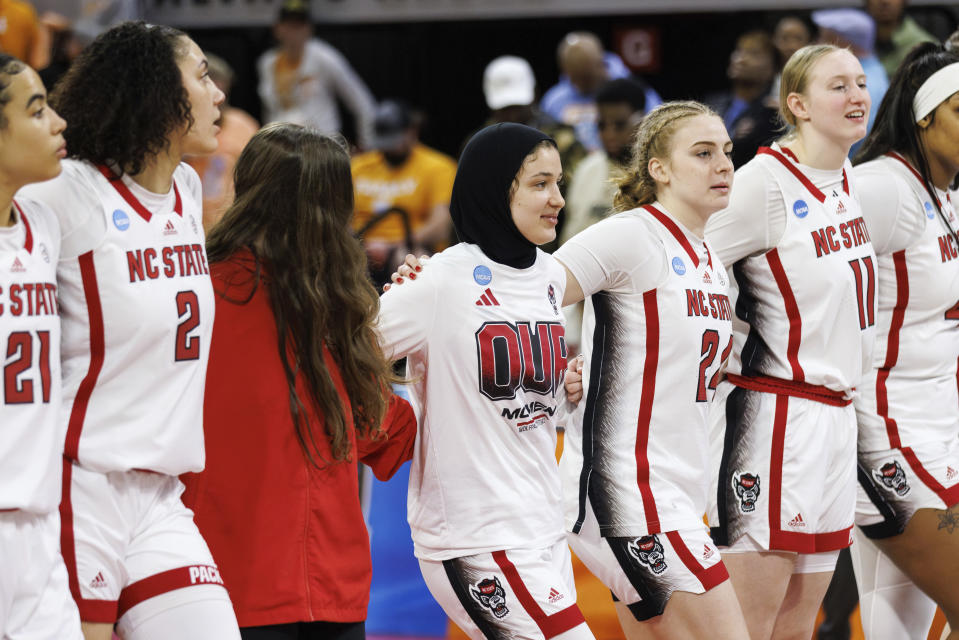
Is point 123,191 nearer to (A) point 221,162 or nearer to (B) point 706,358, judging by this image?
(B) point 706,358

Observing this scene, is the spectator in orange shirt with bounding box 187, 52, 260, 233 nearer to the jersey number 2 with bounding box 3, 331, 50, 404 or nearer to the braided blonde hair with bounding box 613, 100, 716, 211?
the braided blonde hair with bounding box 613, 100, 716, 211

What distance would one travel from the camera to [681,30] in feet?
33.1

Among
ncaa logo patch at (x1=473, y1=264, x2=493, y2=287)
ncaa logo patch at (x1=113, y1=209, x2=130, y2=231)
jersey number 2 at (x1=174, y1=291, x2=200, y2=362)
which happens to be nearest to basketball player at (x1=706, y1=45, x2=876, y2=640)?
ncaa logo patch at (x1=473, y1=264, x2=493, y2=287)

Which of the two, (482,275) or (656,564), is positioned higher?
(482,275)

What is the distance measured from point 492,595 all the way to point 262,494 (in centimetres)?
75

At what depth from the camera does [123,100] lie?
320 centimetres

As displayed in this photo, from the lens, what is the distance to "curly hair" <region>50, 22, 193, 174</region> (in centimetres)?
319

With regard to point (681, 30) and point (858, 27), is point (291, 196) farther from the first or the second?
point (681, 30)

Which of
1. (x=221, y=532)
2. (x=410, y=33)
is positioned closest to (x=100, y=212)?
(x=221, y=532)

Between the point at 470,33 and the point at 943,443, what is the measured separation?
6527 mm

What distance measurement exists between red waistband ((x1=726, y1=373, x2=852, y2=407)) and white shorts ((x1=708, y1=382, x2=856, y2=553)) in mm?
17

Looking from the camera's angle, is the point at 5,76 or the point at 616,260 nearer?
the point at 5,76

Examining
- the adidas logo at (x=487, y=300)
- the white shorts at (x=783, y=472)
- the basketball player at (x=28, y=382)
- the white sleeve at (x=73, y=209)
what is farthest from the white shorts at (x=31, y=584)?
the white shorts at (x=783, y=472)

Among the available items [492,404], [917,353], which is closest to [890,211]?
[917,353]
